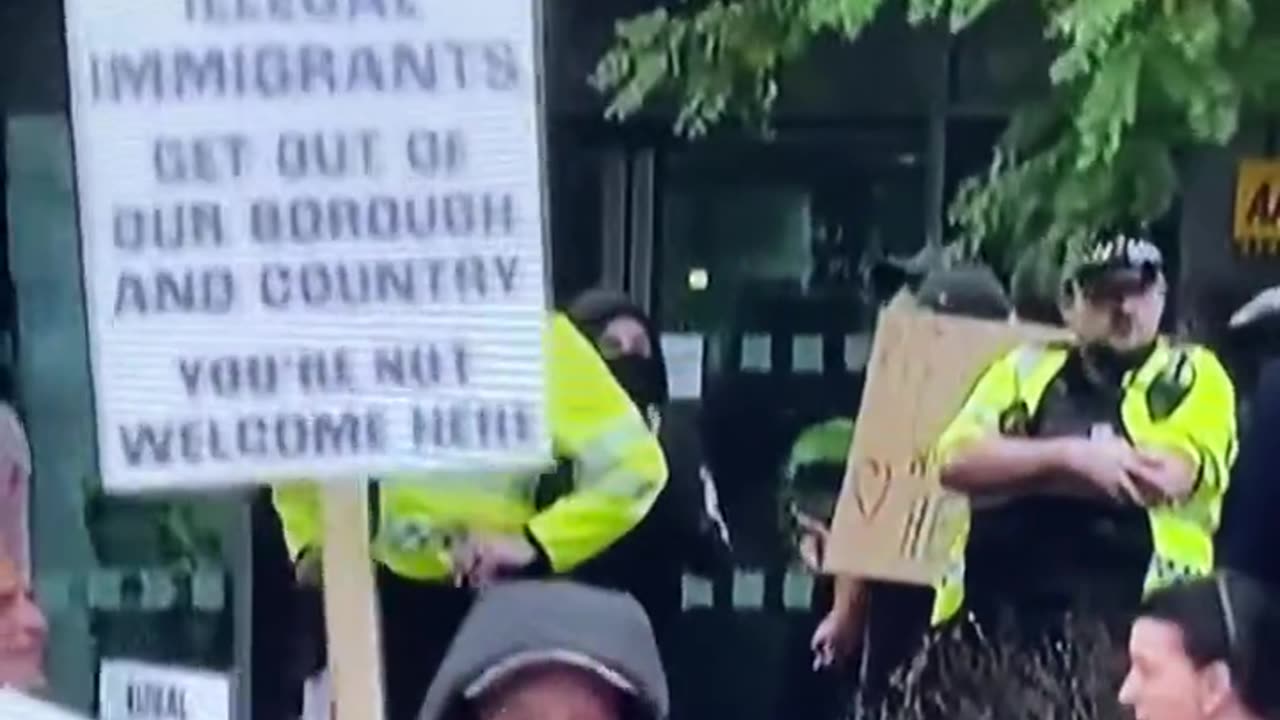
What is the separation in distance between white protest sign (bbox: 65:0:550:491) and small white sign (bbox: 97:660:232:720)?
1.56 m

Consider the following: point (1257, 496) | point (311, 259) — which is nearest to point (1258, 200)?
point (1257, 496)

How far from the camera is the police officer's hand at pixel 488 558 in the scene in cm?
534

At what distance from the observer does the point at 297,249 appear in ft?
12.8

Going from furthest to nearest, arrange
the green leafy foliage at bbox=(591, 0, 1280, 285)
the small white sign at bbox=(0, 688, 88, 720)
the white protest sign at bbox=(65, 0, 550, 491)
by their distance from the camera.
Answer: the green leafy foliage at bbox=(591, 0, 1280, 285) < the white protest sign at bbox=(65, 0, 550, 491) < the small white sign at bbox=(0, 688, 88, 720)

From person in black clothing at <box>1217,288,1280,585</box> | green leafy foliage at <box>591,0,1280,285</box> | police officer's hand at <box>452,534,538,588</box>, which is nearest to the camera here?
green leafy foliage at <box>591,0,1280,285</box>

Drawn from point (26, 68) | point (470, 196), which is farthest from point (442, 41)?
point (26, 68)

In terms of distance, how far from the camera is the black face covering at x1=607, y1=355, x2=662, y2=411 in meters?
5.21

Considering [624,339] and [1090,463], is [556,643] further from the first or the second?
[1090,463]

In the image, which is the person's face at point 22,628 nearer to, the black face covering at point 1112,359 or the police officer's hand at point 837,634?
the police officer's hand at point 837,634

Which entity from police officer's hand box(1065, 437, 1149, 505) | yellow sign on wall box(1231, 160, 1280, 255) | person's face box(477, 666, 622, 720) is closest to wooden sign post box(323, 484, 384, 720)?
person's face box(477, 666, 622, 720)

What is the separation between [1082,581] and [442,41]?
191cm

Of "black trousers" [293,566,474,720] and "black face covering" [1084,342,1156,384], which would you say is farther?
"black trousers" [293,566,474,720]

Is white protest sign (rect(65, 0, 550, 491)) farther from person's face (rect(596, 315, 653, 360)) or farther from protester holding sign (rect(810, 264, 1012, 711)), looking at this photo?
protester holding sign (rect(810, 264, 1012, 711))

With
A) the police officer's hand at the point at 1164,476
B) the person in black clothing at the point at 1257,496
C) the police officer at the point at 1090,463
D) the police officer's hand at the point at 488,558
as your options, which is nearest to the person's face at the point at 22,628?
the police officer's hand at the point at 488,558
